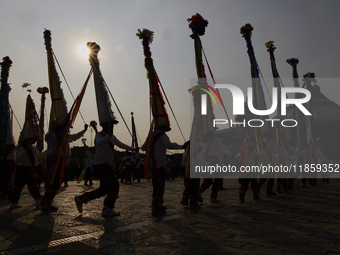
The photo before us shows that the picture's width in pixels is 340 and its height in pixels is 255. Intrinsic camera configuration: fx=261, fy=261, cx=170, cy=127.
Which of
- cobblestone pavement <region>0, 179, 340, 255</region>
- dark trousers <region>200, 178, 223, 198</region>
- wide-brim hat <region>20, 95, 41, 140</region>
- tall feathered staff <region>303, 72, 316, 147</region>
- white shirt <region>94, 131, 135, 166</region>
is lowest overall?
cobblestone pavement <region>0, 179, 340, 255</region>

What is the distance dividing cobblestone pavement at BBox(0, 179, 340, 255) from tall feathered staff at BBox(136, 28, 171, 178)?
43.0 inches

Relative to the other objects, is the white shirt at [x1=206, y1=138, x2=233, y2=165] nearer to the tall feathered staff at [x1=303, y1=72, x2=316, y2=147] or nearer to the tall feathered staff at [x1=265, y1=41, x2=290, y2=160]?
the tall feathered staff at [x1=265, y1=41, x2=290, y2=160]

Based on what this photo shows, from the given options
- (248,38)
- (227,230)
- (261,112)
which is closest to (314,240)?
(227,230)

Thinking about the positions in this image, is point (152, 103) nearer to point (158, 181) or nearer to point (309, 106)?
point (158, 181)

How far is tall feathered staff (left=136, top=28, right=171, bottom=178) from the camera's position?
527 centimetres

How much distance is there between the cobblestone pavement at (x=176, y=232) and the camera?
A: 2.85 m

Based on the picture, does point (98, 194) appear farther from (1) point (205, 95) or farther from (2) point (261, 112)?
(2) point (261, 112)

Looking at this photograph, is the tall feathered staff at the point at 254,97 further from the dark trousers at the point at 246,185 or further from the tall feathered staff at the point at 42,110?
the tall feathered staff at the point at 42,110

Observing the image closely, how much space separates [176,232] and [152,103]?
2847 millimetres

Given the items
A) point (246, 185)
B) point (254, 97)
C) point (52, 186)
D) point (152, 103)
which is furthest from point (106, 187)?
point (254, 97)

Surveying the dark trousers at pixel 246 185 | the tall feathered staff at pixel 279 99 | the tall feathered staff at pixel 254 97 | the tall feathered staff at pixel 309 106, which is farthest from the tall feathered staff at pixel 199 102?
the tall feathered staff at pixel 309 106

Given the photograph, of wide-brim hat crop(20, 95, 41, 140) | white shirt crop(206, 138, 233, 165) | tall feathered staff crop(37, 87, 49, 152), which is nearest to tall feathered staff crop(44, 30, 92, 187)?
wide-brim hat crop(20, 95, 41, 140)

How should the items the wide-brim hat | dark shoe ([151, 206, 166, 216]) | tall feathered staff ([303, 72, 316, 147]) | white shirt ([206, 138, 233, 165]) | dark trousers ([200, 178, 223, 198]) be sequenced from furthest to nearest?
tall feathered staff ([303, 72, 316, 147]) < the wide-brim hat < dark trousers ([200, 178, 223, 198]) < white shirt ([206, 138, 233, 165]) < dark shoe ([151, 206, 166, 216])

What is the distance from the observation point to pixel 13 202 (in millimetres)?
5891
